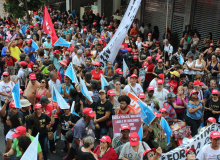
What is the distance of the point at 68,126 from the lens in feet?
20.3

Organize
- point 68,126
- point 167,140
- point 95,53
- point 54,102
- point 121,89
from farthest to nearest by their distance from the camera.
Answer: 1. point 95,53
2. point 121,89
3. point 54,102
4. point 68,126
5. point 167,140

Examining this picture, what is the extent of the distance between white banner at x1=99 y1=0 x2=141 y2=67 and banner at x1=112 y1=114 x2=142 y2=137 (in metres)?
3.44

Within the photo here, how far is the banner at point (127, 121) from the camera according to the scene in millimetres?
5480

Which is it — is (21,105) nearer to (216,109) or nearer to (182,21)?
(216,109)

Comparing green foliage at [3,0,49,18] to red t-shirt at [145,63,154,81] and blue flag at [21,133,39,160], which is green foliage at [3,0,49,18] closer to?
red t-shirt at [145,63,154,81]

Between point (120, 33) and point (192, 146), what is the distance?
423 centimetres

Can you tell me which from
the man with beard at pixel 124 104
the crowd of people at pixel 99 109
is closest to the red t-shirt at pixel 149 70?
the crowd of people at pixel 99 109

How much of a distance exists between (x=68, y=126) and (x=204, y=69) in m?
5.26

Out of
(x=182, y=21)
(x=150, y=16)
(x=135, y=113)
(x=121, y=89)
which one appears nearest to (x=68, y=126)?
(x=135, y=113)

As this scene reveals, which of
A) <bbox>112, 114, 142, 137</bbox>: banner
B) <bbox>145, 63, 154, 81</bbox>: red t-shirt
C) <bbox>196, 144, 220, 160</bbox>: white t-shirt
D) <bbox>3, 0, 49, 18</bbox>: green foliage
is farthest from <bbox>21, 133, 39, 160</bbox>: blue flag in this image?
<bbox>3, 0, 49, 18</bbox>: green foliage

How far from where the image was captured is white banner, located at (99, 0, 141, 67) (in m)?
8.19

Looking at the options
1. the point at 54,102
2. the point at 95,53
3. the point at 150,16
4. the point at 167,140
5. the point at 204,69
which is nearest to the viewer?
the point at 167,140

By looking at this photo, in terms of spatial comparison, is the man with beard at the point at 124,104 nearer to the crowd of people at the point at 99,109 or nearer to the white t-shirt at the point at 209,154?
the crowd of people at the point at 99,109

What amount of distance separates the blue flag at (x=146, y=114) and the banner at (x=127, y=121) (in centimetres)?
10
